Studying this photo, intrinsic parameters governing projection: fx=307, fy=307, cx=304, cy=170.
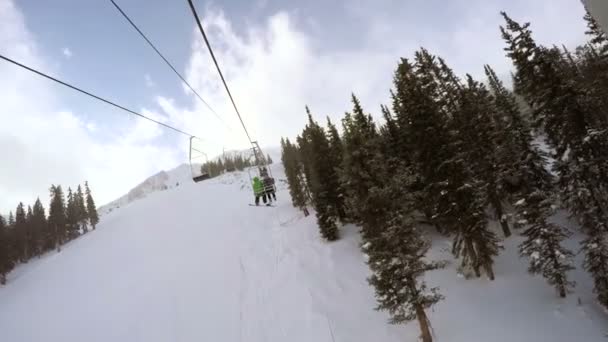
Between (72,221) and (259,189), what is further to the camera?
(72,221)

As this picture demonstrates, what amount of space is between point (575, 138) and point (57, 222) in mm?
87772

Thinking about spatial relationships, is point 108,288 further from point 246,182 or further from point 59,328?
point 246,182

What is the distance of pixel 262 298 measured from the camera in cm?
2164

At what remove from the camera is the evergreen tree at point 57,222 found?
67.4m

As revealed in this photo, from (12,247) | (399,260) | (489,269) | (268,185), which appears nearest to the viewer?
(399,260)

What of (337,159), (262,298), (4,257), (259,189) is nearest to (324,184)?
(337,159)

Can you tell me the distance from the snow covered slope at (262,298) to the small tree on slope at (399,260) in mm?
2789

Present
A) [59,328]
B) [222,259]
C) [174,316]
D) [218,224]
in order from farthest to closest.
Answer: [218,224] < [222,259] < [59,328] < [174,316]

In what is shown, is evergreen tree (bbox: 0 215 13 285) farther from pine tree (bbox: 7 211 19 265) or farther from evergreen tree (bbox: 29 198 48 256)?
evergreen tree (bbox: 29 198 48 256)

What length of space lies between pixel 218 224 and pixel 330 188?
22.1 m

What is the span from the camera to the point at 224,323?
19531 mm

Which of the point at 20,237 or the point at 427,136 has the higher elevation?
the point at 20,237

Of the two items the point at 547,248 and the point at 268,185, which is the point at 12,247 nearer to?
the point at 268,185

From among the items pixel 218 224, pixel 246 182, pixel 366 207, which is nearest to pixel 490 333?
pixel 366 207
